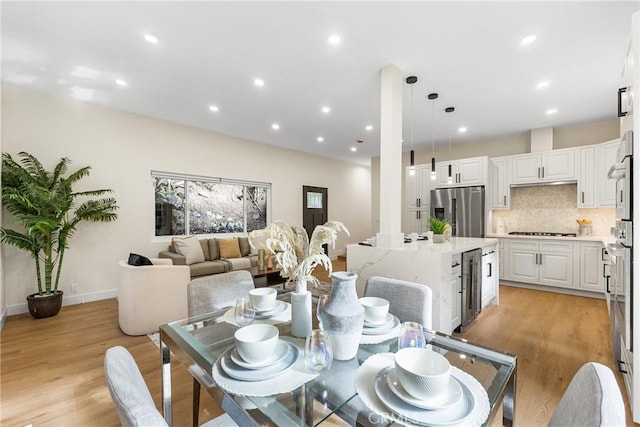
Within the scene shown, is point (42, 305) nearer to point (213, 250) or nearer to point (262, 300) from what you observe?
point (213, 250)

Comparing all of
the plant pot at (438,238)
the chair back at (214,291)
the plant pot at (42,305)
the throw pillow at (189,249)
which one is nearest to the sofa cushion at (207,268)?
the throw pillow at (189,249)

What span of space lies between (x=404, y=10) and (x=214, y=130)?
4.04 metres

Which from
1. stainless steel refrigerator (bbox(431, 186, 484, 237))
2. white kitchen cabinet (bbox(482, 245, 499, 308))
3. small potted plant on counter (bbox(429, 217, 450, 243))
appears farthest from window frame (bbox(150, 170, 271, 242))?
white kitchen cabinet (bbox(482, 245, 499, 308))

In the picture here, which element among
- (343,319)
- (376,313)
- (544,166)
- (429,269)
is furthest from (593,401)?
(544,166)

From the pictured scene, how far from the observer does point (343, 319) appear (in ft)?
3.35

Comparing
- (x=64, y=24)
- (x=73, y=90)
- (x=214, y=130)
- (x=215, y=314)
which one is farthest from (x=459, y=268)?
(x=73, y=90)

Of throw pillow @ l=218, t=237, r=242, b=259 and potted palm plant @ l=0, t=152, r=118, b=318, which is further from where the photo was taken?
throw pillow @ l=218, t=237, r=242, b=259

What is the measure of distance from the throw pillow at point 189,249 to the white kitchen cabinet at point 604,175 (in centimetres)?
635

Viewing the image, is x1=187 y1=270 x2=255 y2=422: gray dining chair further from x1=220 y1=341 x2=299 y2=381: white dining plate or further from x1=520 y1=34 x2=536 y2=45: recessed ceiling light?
x1=520 y1=34 x2=536 y2=45: recessed ceiling light

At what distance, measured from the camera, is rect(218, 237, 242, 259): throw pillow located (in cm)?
480

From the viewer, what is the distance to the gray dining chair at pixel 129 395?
2.04 ft

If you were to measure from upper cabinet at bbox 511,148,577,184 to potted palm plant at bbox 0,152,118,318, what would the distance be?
672 cm

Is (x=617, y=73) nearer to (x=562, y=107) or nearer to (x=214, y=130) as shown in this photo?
(x=562, y=107)

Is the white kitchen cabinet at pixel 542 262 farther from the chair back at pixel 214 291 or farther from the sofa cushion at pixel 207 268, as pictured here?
the sofa cushion at pixel 207 268
